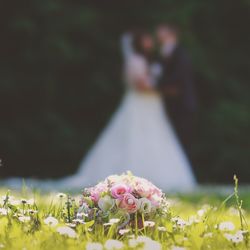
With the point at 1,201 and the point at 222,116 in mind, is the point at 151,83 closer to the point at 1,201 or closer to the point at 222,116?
the point at 222,116

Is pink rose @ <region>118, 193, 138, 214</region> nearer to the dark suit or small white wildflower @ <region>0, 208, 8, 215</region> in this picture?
small white wildflower @ <region>0, 208, 8, 215</region>

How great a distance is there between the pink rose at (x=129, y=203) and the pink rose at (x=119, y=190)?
23 millimetres

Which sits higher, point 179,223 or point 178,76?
point 178,76

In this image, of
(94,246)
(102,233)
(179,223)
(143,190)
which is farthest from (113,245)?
(143,190)

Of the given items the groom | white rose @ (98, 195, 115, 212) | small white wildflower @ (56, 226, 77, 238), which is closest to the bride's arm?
the groom

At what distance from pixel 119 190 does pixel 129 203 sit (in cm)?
8

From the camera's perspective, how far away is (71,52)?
47.2ft

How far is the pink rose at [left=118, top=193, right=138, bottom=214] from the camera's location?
3.58 metres

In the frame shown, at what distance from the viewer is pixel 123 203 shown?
358 cm

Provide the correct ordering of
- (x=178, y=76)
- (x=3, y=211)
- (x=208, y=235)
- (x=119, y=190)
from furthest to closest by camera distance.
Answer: (x=178, y=76), (x=119, y=190), (x=3, y=211), (x=208, y=235)

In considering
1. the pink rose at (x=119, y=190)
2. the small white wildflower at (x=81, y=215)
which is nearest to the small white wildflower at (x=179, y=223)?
the pink rose at (x=119, y=190)

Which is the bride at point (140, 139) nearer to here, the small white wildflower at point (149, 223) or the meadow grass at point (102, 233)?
the meadow grass at point (102, 233)

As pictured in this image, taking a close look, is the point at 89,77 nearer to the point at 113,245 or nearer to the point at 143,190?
the point at 143,190

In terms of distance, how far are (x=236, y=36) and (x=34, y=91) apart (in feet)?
12.3
